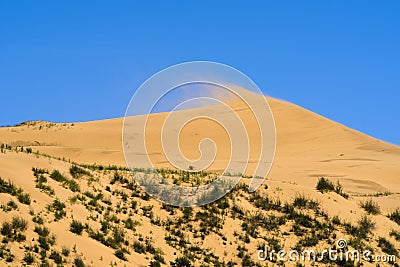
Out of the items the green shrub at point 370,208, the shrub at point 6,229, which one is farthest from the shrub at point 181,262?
the green shrub at point 370,208

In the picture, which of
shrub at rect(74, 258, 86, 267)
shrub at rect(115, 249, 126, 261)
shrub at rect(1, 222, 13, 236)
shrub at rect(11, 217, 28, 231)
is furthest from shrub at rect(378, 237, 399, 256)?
shrub at rect(1, 222, 13, 236)

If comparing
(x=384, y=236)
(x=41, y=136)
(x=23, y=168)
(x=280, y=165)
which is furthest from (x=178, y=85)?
(x=41, y=136)

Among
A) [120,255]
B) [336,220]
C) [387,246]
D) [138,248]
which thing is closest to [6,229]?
[120,255]

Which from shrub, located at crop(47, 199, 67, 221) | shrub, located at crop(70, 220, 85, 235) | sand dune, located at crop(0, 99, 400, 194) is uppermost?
sand dune, located at crop(0, 99, 400, 194)

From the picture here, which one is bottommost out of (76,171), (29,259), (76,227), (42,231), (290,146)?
(29,259)

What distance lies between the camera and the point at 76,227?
14.1 m

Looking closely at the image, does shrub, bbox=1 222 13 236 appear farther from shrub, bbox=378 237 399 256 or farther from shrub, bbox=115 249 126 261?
shrub, bbox=378 237 399 256

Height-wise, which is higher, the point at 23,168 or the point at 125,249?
the point at 23,168

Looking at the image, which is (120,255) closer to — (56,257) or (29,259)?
(56,257)

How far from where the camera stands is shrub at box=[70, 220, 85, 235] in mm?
14055

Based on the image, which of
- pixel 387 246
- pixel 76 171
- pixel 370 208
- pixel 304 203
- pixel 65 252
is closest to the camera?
pixel 65 252

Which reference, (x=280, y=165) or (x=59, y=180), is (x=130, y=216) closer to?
(x=59, y=180)

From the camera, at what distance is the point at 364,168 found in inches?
1612

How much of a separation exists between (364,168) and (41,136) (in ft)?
77.3
